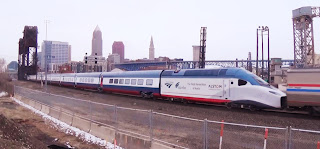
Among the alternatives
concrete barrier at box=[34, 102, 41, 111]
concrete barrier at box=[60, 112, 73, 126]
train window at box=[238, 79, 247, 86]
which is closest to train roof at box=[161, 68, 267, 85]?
train window at box=[238, 79, 247, 86]

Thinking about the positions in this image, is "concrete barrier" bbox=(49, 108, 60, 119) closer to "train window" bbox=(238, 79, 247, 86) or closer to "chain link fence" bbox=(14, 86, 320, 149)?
"chain link fence" bbox=(14, 86, 320, 149)

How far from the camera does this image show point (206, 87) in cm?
2286

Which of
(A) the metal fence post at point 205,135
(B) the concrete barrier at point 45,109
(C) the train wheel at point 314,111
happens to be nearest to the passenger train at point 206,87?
(C) the train wheel at point 314,111

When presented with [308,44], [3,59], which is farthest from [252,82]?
[3,59]

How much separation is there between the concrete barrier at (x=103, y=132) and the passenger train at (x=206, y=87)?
385 inches

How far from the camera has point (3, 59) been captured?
577 feet

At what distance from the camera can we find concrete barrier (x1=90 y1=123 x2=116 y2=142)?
14.4 metres

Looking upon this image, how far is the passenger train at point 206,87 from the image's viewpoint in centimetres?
1886

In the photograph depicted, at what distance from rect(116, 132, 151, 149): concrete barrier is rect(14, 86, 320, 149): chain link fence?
25 centimetres

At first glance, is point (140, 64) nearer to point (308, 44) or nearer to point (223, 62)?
point (223, 62)

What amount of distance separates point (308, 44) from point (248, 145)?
244ft

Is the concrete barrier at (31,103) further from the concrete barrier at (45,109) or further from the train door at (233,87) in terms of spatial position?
the train door at (233,87)

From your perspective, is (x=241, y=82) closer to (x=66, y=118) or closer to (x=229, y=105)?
(x=229, y=105)

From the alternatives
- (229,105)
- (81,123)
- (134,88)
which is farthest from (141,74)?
(81,123)
